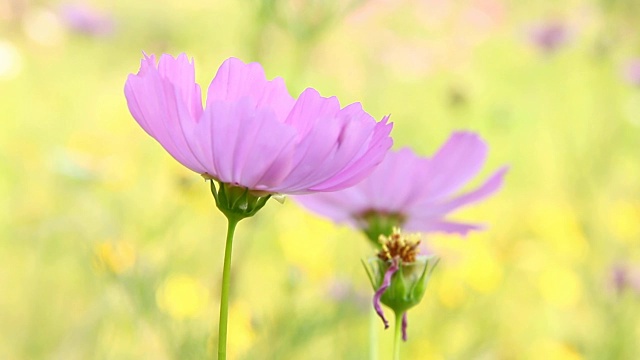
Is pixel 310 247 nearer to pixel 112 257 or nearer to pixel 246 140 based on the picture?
pixel 112 257

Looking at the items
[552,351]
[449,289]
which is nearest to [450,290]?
[449,289]

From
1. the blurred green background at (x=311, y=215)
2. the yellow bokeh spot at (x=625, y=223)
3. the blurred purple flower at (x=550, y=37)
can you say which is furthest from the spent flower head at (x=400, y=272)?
the blurred purple flower at (x=550, y=37)

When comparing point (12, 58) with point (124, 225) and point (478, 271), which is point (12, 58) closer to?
point (124, 225)

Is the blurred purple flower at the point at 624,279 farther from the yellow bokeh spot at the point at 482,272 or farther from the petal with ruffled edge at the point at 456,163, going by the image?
the petal with ruffled edge at the point at 456,163

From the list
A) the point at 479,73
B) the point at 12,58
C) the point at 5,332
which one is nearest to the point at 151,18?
the point at 12,58

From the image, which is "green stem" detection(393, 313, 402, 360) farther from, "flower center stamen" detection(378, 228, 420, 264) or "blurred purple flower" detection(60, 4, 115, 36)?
"blurred purple flower" detection(60, 4, 115, 36)
